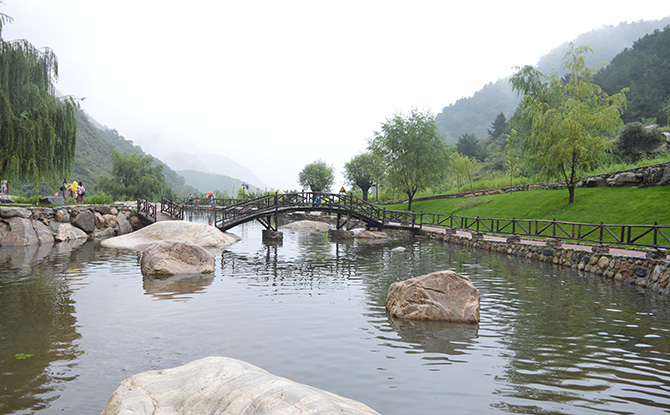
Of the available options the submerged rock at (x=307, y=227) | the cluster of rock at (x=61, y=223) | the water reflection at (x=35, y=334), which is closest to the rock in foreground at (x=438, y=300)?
the water reflection at (x=35, y=334)

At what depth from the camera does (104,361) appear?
7.29 m

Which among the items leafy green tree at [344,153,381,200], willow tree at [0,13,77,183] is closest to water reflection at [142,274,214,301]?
willow tree at [0,13,77,183]

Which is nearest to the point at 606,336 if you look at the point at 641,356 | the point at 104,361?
the point at 641,356

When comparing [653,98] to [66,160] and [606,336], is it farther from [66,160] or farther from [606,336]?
[66,160]

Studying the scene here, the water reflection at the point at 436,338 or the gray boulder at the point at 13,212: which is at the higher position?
the gray boulder at the point at 13,212

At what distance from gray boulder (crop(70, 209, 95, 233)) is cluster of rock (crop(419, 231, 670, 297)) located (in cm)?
2581

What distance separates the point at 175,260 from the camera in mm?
15984

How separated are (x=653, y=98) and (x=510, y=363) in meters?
64.5

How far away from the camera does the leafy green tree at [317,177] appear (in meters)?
76.9

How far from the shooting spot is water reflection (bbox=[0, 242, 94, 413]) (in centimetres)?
617

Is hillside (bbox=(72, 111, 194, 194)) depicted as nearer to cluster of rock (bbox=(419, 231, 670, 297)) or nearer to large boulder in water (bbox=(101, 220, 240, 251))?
large boulder in water (bbox=(101, 220, 240, 251))

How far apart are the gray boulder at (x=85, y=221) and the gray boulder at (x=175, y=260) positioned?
51.0 feet

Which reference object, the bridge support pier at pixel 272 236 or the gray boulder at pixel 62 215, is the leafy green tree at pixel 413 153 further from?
the gray boulder at pixel 62 215

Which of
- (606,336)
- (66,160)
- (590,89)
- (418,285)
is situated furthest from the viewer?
(590,89)
